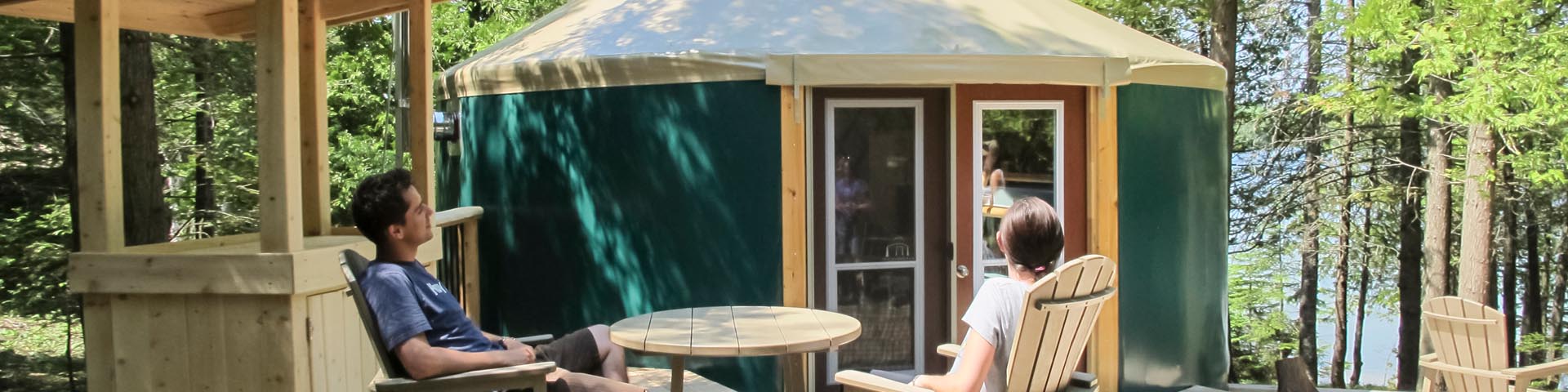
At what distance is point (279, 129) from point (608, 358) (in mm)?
1135

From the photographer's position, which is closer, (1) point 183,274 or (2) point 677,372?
(1) point 183,274

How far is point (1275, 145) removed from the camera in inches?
601

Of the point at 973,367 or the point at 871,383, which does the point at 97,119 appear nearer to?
the point at 871,383

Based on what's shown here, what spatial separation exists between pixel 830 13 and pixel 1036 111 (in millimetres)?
1026

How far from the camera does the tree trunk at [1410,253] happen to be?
1299 cm

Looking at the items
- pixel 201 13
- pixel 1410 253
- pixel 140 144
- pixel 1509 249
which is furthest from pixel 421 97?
pixel 1509 249

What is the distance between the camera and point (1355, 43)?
48.6 ft

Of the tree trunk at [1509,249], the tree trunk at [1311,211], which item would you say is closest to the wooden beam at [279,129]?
the tree trunk at [1509,249]

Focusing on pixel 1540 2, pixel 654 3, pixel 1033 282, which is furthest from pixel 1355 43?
pixel 1033 282

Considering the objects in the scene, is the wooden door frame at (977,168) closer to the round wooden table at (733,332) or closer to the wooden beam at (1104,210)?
the wooden beam at (1104,210)

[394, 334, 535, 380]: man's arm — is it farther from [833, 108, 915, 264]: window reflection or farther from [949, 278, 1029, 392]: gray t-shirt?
[833, 108, 915, 264]: window reflection

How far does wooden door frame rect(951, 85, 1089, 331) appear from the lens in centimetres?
519

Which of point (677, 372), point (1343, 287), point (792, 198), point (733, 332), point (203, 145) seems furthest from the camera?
point (1343, 287)

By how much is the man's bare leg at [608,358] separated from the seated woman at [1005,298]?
Result: 1165mm
